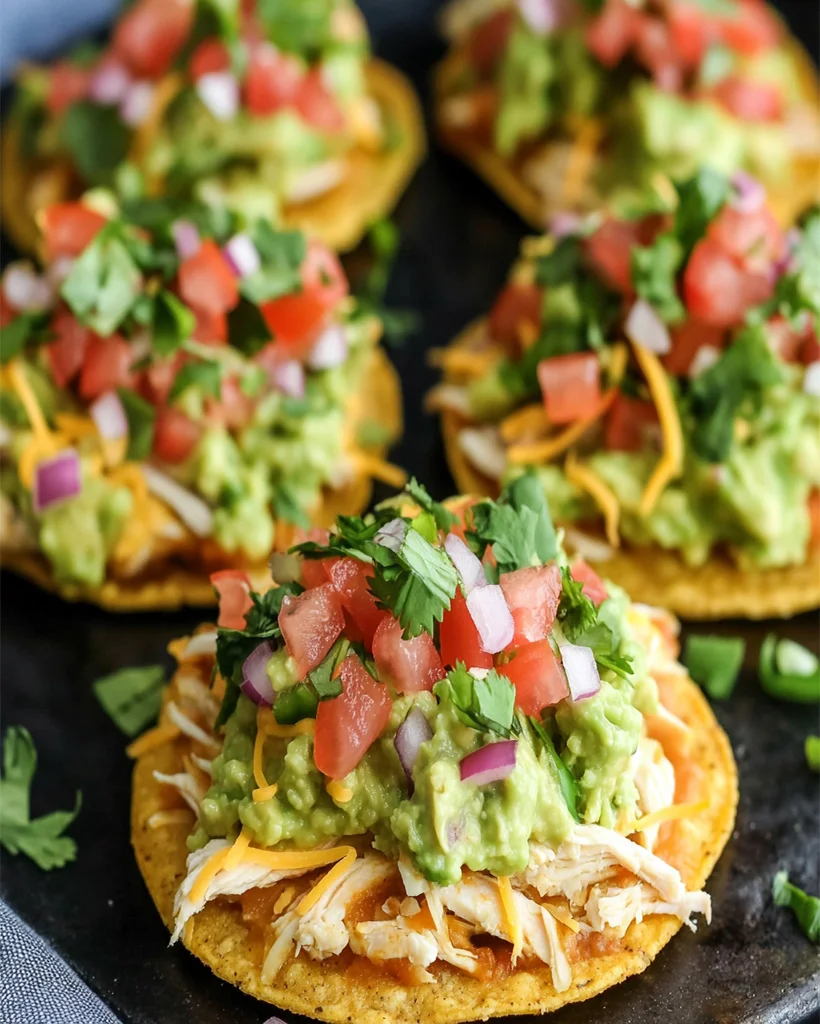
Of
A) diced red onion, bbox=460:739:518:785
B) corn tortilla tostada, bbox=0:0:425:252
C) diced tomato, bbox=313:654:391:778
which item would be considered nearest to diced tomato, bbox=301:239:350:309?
corn tortilla tostada, bbox=0:0:425:252

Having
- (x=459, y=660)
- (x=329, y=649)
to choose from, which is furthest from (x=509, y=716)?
(x=329, y=649)

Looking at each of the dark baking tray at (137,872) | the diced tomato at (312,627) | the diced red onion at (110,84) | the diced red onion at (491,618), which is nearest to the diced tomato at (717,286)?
the dark baking tray at (137,872)

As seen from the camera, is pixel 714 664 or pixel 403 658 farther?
pixel 714 664

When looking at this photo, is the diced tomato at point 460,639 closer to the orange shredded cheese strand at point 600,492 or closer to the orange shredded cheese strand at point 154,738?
the orange shredded cheese strand at point 154,738

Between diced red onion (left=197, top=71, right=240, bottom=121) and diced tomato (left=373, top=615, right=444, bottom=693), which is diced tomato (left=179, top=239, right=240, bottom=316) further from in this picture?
diced tomato (left=373, top=615, right=444, bottom=693)

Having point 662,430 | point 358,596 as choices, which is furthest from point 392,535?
point 662,430

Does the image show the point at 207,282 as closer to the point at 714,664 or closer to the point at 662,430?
the point at 662,430
